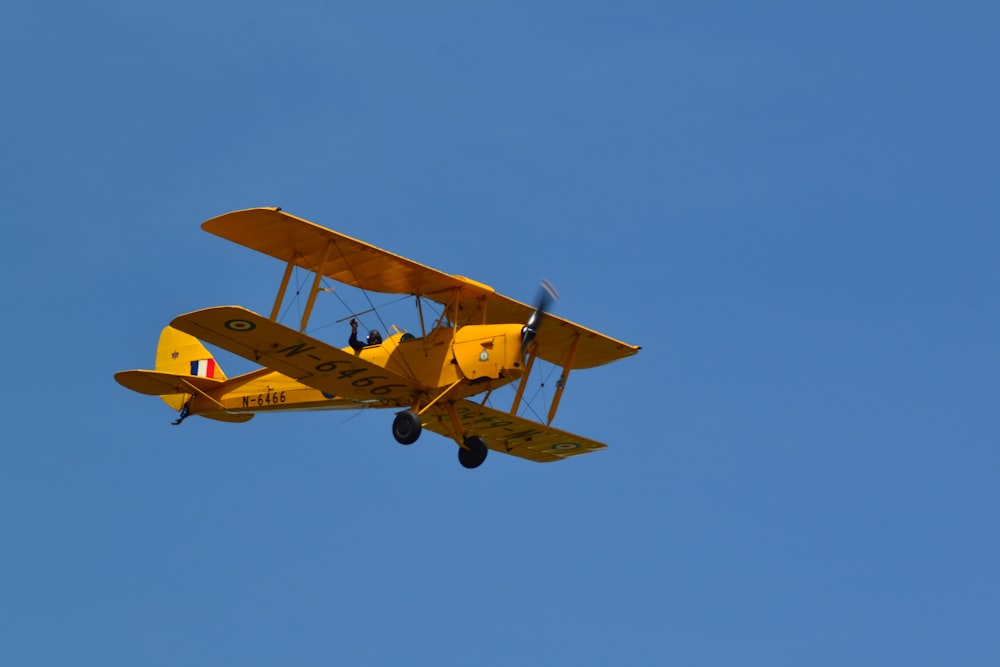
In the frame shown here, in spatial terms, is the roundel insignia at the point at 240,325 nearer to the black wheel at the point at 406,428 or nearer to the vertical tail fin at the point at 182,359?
the black wheel at the point at 406,428

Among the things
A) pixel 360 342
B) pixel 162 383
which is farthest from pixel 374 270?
pixel 162 383

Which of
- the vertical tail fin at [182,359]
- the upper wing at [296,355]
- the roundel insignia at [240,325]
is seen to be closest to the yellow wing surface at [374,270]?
the upper wing at [296,355]

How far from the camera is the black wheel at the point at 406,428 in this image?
20.1m

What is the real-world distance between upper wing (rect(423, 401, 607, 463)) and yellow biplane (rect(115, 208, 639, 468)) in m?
0.03

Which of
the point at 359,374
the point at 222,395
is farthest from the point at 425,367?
the point at 222,395

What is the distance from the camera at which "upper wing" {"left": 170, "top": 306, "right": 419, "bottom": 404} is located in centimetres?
1895

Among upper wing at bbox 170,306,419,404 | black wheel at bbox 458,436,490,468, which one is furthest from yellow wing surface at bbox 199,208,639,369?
black wheel at bbox 458,436,490,468

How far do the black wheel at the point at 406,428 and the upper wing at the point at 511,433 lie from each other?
1.12m

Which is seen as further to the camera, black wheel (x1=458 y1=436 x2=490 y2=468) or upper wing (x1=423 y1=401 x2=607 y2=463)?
upper wing (x1=423 y1=401 x2=607 y2=463)

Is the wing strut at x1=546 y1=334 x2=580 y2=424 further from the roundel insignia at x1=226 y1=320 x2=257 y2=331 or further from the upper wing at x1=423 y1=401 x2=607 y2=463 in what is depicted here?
the roundel insignia at x1=226 y1=320 x2=257 y2=331

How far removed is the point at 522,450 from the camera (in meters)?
24.2

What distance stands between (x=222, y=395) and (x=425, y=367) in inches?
162

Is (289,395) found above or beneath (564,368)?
beneath

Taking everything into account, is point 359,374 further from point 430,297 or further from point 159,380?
point 159,380
